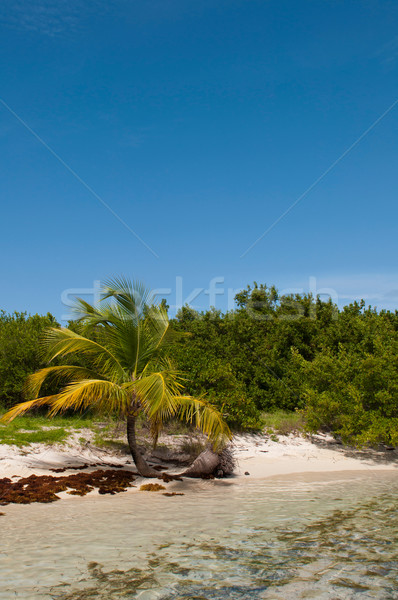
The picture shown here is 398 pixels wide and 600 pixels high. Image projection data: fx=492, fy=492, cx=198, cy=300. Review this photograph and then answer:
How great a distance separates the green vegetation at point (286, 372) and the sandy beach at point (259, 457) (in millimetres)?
557

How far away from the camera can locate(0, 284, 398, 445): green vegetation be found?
16.8 meters

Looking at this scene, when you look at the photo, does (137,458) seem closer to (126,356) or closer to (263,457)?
(126,356)

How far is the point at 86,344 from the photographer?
498 inches

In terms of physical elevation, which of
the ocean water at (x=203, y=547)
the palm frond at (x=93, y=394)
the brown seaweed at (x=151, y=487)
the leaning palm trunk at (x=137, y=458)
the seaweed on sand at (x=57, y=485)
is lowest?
the ocean water at (x=203, y=547)

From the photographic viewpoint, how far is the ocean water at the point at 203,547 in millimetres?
5781

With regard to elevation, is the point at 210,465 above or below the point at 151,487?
above

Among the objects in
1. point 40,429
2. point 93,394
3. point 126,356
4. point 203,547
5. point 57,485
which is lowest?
point 203,547

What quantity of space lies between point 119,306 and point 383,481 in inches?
341

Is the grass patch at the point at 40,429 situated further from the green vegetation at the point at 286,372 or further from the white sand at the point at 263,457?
the green vegetation at the point at 286,372

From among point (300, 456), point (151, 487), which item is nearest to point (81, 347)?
point (151, 487)

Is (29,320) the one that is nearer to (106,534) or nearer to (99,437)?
(99,437)

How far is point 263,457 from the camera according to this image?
16125 mm

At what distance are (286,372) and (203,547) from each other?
1671cm

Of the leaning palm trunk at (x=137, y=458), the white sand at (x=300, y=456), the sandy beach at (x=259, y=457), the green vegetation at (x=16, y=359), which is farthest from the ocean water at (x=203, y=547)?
the green vegetation at (x=16, y=359)
